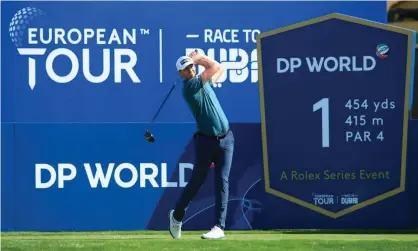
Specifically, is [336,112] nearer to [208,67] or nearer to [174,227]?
[208,67]

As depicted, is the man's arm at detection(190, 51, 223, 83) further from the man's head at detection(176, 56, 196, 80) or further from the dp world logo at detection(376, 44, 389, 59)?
the dp world logo at detection(376, 44, 389, 59)

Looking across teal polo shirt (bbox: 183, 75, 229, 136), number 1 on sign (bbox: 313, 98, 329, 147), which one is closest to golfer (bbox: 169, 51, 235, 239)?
teal polo shirt (bbox: 183, 75, 229, 136)

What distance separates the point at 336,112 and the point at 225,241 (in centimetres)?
213

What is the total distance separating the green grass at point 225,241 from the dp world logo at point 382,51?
5.32 ft

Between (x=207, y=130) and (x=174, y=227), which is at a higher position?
(x=207, y=130)

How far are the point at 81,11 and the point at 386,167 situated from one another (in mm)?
5305

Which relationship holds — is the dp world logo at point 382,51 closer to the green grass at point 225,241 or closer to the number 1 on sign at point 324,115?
the number 1 on sign at point 324,115

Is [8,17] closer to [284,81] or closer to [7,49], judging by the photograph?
[7,49]

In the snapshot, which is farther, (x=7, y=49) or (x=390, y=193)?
(x=7, y=49)

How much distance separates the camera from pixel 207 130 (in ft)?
26.2

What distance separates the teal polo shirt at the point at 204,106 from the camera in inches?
313

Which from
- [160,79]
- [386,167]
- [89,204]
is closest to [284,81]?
[386,167]

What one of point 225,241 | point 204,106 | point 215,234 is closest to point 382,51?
point 204,106

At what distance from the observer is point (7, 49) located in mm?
12773
